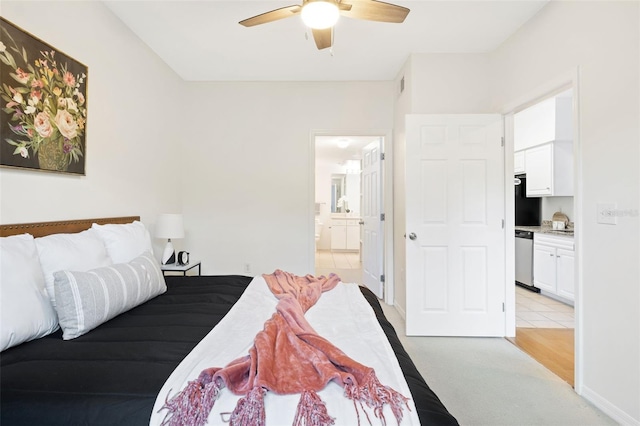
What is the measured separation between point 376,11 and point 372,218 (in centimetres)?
269

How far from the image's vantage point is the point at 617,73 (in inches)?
67.1

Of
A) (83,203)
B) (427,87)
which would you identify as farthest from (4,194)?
(427,87)

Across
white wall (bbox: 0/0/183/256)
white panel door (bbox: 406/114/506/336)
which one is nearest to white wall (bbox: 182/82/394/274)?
white wall (bbox: 0/0/183/256)

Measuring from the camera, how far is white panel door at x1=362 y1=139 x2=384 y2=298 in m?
3.79

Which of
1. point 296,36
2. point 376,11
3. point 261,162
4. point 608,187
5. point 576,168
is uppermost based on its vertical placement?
point 296,36

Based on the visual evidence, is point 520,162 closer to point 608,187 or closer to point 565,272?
point 565,272

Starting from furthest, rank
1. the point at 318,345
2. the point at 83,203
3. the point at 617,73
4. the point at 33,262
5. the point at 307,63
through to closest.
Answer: the point at 307,63 < the point at 83,203 < the point at 617,73 < the point at 33,262 < the point at 318,345

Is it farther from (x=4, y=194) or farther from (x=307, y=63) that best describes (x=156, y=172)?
→ (x=307, y=63)

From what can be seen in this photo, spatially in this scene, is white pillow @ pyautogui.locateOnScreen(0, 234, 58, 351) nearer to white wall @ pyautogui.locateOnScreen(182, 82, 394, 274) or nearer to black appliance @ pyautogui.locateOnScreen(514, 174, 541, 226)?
white wall @ pyautogui.locateOnScreen(182, 82, 394, 274)

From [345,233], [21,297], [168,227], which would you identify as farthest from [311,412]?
[345,233]

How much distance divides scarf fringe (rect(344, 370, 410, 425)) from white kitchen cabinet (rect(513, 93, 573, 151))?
3836mm

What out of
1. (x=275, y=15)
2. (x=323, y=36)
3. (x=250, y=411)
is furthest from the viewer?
(x=323, y=36)

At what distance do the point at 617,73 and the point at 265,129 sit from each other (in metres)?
3.07

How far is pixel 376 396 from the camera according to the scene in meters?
0.87
